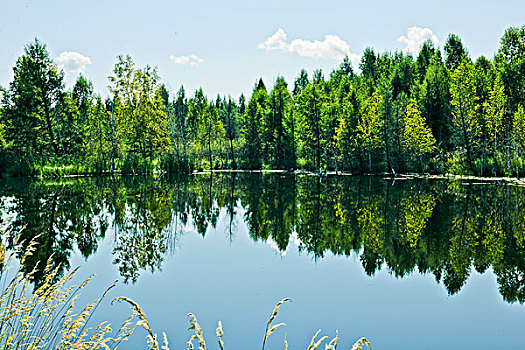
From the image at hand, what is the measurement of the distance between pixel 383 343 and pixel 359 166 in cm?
4663

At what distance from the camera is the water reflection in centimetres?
957

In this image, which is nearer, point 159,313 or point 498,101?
point 159,313

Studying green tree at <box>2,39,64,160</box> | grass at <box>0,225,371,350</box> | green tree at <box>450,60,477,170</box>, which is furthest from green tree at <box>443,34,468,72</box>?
grass at <box>0,225,371,350</box>

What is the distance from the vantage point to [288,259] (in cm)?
1008

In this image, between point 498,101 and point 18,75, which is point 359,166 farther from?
point 18,75

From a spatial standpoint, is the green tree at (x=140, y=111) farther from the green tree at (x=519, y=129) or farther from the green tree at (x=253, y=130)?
the green tree at (x=519, y=129)

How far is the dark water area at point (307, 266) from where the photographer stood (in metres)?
6.27

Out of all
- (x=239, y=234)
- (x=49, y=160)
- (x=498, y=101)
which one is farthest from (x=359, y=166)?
(x=239, y=234)

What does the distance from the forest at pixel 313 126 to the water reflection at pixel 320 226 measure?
751 inches

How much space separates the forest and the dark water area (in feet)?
79.7

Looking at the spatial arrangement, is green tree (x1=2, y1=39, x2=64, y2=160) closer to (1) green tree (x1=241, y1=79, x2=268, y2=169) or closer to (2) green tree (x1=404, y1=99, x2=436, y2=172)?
(1) green tree (x1=241, y1=79, x2=268, y2=169)

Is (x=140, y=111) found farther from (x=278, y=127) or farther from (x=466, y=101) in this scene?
(x=466, y=101)

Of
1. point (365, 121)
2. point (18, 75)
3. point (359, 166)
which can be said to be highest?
point (18, 75)

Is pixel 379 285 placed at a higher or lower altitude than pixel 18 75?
lower
